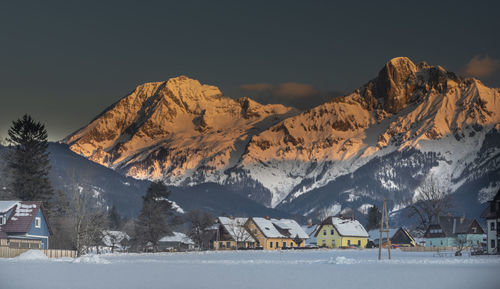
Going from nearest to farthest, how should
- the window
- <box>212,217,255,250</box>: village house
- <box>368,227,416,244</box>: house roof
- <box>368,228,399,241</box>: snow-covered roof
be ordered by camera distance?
the window, <box>212,217,255,250</box>: village house, <box>368,227,416,244</box>: house roof, <box>368,228,399,241</box>: snow-covered roof

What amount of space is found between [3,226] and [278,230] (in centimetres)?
9242

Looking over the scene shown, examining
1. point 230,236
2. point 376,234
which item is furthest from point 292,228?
point 230,236

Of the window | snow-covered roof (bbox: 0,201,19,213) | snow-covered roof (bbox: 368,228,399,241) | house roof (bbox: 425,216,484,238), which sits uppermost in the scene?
snow-covered roof (bbox: 0,201,19,213)

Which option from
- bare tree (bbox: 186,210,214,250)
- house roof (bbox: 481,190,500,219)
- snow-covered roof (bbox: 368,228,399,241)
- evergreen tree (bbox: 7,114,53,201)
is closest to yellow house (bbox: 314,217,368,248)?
snow-covered roof (bbox: 368,228,399,241)

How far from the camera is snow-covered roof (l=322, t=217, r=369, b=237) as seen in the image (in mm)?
174250

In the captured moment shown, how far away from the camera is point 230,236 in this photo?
6112 inches

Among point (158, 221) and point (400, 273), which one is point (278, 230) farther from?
point (400, 273)

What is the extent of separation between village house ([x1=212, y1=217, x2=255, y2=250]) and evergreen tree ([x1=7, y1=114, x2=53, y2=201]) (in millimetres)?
59670

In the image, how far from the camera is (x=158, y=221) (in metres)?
123

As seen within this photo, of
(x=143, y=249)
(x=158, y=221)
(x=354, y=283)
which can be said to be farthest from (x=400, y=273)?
(x=143, y=249)

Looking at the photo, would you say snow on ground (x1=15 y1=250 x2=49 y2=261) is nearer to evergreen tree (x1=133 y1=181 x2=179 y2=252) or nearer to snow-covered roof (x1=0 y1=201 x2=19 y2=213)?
snow-covered roof (x1=0 y1=201 x2=19 y2=213)

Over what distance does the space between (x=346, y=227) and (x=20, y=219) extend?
336ft

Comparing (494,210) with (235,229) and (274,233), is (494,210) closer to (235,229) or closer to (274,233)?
(235,229)

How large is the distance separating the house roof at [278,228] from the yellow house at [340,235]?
4.69 metres
